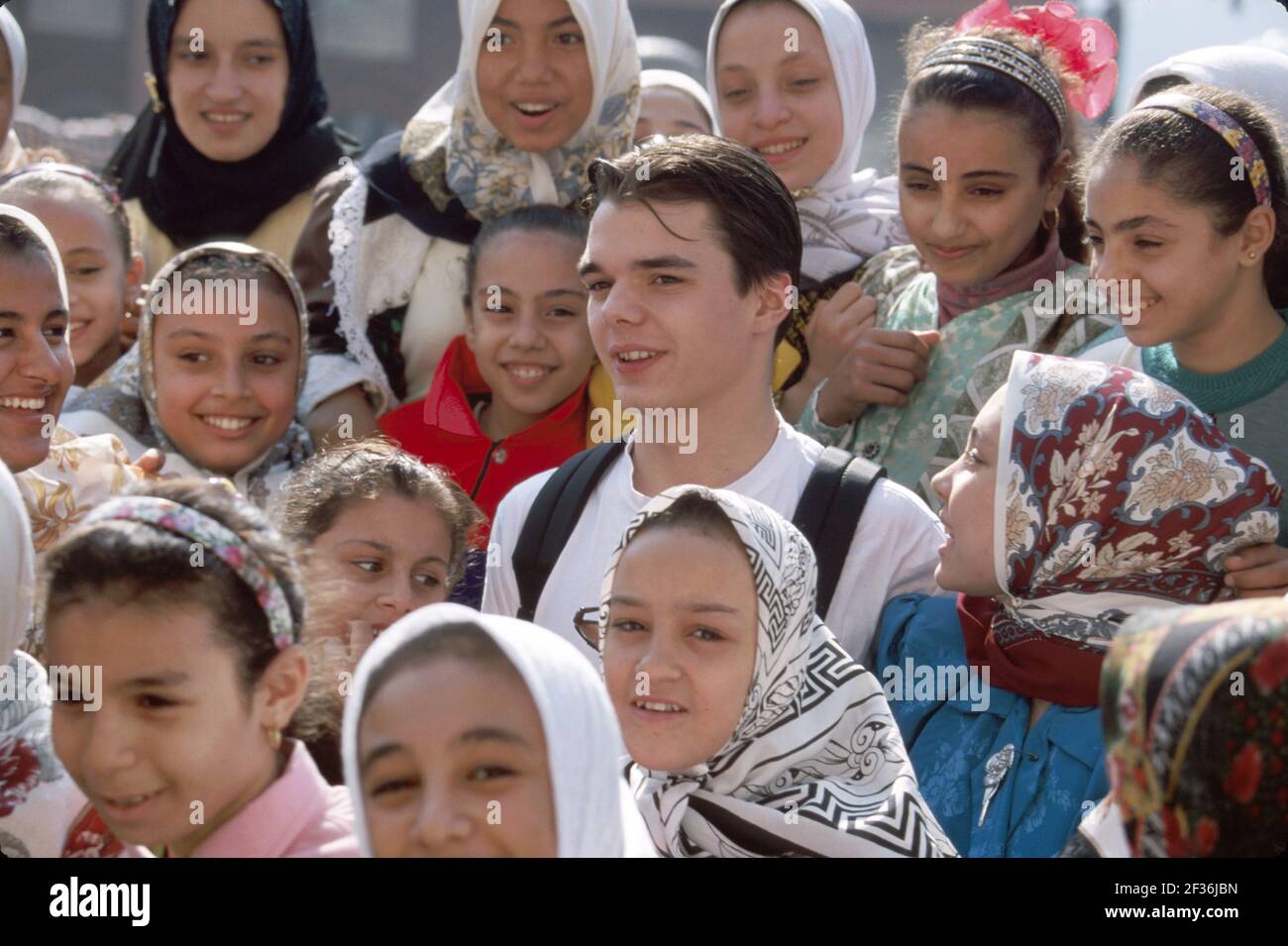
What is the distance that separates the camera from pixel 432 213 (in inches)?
198

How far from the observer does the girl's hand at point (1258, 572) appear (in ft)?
11.0

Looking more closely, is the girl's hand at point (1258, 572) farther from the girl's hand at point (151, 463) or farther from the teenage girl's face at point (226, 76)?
the teenage girl's face at point (226, 76)

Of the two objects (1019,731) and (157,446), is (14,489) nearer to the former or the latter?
(157,446)

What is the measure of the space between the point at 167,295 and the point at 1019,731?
8.12ft

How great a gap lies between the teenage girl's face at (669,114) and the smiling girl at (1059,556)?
2551 millimetres

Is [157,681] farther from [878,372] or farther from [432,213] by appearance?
[432,213]

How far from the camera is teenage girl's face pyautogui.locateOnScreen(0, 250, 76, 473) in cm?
397

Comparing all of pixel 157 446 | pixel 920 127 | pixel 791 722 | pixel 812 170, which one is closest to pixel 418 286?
pixel 157 446

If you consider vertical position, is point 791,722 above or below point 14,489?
below

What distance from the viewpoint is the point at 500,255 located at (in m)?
4.65

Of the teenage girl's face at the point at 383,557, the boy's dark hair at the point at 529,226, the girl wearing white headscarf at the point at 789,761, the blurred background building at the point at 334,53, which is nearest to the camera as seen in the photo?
the girl wearing white headscarf at the point at 789,761

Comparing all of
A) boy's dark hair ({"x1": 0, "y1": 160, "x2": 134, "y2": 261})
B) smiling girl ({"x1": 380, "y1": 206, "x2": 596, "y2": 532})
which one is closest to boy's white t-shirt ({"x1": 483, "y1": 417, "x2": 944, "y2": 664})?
smiling girl ({"x1": 380, "y1": 206, "x2": 596, "y2": 532})

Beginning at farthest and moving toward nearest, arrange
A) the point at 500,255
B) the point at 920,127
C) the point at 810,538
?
the point at 500,255
the point at 920,127
the point at 810,538

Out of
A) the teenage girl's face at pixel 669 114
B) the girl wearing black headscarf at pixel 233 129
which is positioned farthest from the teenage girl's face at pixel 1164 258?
the girl wearing black headscarf at pixel 233 129
